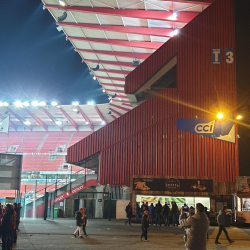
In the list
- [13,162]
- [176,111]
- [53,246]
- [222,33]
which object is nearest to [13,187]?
[13,162]

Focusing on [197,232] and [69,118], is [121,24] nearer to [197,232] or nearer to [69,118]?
[197,232]

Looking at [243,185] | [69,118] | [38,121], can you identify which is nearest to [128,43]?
[243,185]

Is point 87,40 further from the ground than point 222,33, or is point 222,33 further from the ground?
point 87,40

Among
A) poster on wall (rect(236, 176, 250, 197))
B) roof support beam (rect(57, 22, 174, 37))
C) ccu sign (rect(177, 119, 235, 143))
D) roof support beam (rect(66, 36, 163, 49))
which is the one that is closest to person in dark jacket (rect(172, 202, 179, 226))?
poster on wall (rect(236, 176, 250, 197))

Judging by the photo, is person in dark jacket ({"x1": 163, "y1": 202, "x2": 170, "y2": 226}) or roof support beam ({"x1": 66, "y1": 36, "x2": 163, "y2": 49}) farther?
roof support beam ({"x1": 66, "y1": 36, "x2": 163, "y2": 49})

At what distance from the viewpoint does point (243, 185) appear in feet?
65.1

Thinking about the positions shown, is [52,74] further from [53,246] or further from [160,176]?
[53,246]

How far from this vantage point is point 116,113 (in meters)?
55.8

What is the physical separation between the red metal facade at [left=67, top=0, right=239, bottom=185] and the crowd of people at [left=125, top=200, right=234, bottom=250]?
2627mm

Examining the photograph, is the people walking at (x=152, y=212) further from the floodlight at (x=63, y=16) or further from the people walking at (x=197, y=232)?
the floodlight at (x=63, y=16)

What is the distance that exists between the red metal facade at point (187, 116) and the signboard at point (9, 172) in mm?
7982

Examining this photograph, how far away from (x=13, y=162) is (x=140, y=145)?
885 centimetres

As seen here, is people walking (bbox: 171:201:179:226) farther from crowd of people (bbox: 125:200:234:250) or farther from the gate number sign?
the gate number sign

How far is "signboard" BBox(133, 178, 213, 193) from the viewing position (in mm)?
20703
